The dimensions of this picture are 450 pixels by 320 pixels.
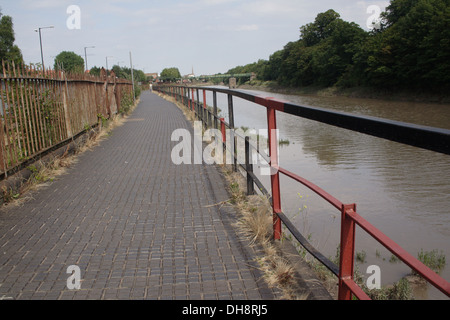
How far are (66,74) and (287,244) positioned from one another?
27.4 ft

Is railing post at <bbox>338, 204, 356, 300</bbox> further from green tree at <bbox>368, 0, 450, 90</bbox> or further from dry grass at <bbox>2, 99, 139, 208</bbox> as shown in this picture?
green tree at <bbox>368, 0, 450, 90</bbox>

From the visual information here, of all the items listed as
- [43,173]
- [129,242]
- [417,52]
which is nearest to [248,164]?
[129,242]

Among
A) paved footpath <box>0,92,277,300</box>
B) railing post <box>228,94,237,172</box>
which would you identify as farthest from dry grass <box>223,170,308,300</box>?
railing post <box>228,94,237,172</box>

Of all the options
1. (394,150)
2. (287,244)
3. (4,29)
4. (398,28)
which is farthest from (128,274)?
(4,29)

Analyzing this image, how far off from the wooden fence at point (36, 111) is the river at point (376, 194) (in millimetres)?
3726

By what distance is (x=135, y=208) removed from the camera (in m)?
5.33

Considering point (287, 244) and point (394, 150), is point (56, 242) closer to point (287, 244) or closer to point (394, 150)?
point (287, 244)

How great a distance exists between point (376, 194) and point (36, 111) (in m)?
7.20

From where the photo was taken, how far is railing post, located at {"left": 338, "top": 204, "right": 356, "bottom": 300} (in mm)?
2281

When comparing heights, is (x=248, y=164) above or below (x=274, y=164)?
below

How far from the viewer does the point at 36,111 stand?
759 cm

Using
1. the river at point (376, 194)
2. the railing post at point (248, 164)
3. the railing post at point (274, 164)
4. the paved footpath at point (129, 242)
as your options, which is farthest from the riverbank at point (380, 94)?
the railing post at point (274, 164)

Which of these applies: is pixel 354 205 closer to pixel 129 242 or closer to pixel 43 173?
pixel 129 242

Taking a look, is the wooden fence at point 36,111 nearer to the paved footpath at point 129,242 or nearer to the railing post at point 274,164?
the paved footpath at point 129,242
